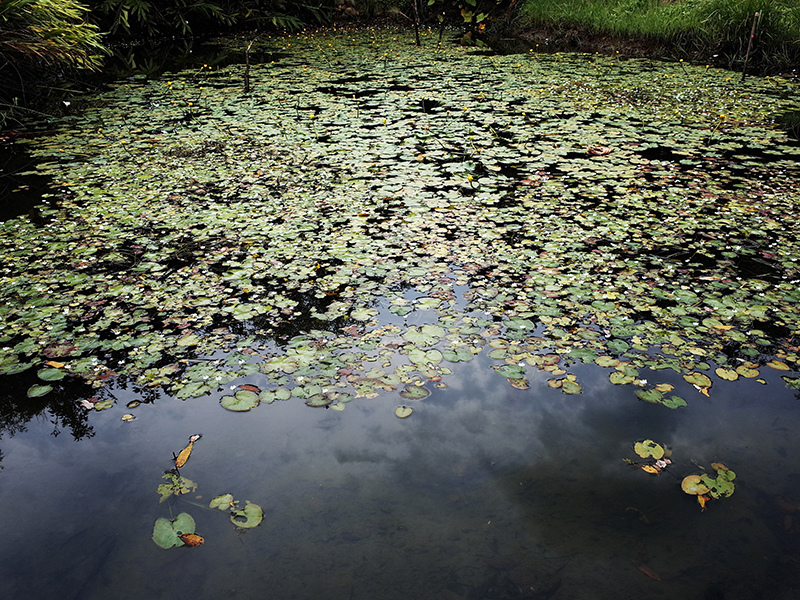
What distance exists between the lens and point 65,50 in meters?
6.28

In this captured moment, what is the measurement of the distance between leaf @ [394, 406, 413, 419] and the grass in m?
8.23

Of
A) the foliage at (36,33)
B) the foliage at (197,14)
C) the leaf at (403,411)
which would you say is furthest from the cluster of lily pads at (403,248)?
the foliage at (197,14)

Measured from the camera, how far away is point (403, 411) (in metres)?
2.37

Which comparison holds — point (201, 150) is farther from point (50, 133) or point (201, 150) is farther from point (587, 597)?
point (587, 597)

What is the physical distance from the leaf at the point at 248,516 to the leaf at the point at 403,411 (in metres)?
0.67

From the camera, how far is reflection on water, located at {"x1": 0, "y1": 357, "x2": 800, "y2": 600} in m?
1.73

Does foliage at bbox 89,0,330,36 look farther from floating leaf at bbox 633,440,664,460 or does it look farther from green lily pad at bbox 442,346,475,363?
floating leaf at bbox 633,440,664,460

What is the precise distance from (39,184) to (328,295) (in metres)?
3.15

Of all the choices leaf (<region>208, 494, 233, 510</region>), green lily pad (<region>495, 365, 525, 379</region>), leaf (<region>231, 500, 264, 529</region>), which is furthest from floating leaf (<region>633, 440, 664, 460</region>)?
leaf (<region>208, 494, 233, 510</region>)

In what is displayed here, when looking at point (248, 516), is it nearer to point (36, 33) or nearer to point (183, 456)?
point (183, 456)

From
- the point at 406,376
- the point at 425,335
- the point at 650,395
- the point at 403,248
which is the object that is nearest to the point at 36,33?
the point at 403,248

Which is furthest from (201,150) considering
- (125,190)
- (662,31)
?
(662,31)

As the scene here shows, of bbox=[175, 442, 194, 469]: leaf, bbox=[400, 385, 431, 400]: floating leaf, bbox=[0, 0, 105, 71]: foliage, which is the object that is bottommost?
bbox=[175, 442, 194, 469]: leaf

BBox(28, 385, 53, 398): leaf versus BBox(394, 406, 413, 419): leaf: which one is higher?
BBox(28, 385, 53, 398): leaf
